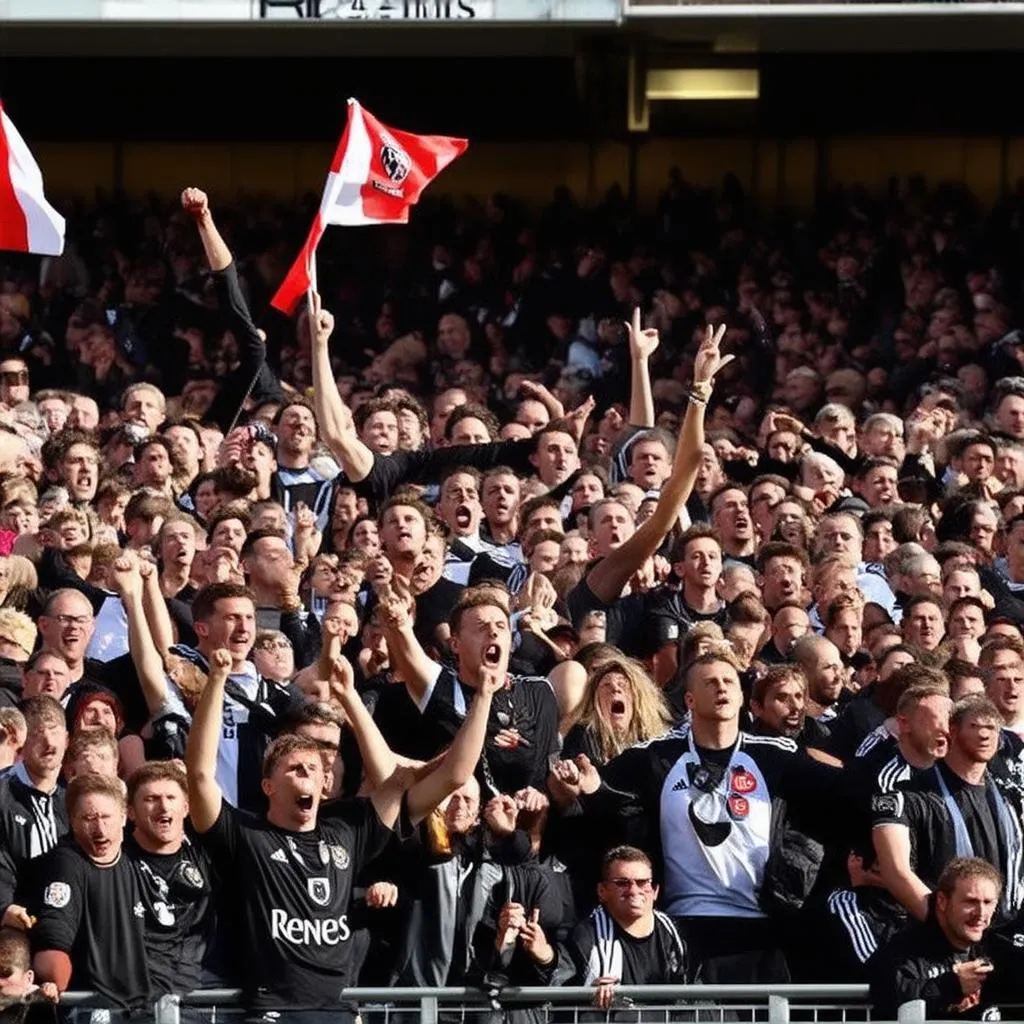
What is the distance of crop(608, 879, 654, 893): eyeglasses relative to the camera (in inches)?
396

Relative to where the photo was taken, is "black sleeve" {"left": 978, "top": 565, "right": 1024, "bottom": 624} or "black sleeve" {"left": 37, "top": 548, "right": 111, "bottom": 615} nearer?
"black sleeve" {"left": 37, "top": 548, "right": 111, "bottom": 615}

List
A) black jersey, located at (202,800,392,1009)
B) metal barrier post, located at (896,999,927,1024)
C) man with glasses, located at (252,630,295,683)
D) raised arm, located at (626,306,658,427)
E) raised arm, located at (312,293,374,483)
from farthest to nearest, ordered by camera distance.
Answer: raised arm, located at (626,306,658,427)
raised arm, located at (312,293,374,483)
man with glasses, located at (252,630,295,683)
black jersey, located at (202,800,392,1009)
metal barrier post, located at (896,999,927,1024)

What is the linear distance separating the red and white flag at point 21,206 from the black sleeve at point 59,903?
17.7ft

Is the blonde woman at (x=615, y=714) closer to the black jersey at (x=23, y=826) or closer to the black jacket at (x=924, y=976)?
the black jacket at (x=924, y=976)

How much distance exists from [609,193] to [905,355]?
14.6 ft

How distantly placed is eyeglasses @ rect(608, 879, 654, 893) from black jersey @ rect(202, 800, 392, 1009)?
33.7 inches

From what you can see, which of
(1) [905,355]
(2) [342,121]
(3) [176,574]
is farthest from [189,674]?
(2) [342,121]

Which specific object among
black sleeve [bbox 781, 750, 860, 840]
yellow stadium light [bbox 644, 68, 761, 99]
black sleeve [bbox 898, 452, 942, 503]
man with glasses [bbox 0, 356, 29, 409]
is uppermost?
yellow stadium light [bbox 644, 68, 761, 99]

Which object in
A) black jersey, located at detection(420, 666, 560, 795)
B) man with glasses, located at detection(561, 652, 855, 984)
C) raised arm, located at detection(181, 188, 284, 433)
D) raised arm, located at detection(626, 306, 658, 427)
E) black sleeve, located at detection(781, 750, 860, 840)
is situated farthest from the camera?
raised arm, located at detection(181, 188, 284, 433)

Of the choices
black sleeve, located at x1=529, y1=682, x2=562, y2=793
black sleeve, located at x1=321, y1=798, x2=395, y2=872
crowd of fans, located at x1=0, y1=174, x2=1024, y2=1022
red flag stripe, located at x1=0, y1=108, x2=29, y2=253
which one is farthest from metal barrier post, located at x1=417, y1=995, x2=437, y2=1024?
red flag stripe, located at x1=0, y1=108, x2=29, y2=253

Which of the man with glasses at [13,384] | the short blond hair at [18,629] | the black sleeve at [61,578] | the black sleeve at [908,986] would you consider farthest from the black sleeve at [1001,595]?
the man with glasses at [13,384]

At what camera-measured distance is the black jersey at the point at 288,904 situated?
31.8 feet

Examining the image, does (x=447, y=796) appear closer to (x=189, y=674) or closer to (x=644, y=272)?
(x=189, y=674)

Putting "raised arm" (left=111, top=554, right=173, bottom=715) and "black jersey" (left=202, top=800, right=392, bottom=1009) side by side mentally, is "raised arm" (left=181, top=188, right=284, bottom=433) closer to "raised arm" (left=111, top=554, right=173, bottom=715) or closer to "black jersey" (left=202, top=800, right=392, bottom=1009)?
"raised arm" (left=111, top=554, right=173, bottom=715)
